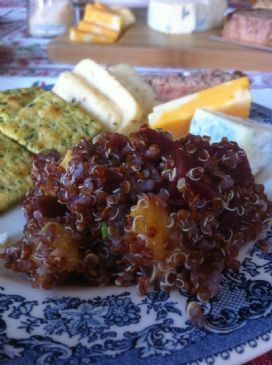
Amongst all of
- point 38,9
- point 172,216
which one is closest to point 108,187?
point 172,216

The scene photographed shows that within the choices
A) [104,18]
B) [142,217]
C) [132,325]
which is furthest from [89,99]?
[104,18]

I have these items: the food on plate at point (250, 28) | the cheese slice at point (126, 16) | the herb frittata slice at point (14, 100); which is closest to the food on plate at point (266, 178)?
the herb frittata slice at point (14, 100)

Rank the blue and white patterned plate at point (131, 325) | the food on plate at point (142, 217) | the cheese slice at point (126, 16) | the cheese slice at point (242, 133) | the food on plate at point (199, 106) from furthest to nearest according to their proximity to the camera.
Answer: the cheese slice at point (126, 16) → the food on plate at point (199, 106) → the cheese slice at point (242, 133) → the food on plate at point (142, 217) → the blue and white patterned plate at point (131, 325)

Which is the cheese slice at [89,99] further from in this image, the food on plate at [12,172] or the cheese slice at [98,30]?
the cheese slice at [98,30]

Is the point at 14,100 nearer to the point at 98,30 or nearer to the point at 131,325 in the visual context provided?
the point at 131,325

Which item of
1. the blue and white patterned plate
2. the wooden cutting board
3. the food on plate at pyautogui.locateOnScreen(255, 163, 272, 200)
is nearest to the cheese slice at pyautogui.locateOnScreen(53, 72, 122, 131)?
the food on plate at pyautogui.locateOnScreen(255, 163, 272, 200)

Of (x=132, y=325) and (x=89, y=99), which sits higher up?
(x=89, y=99)
